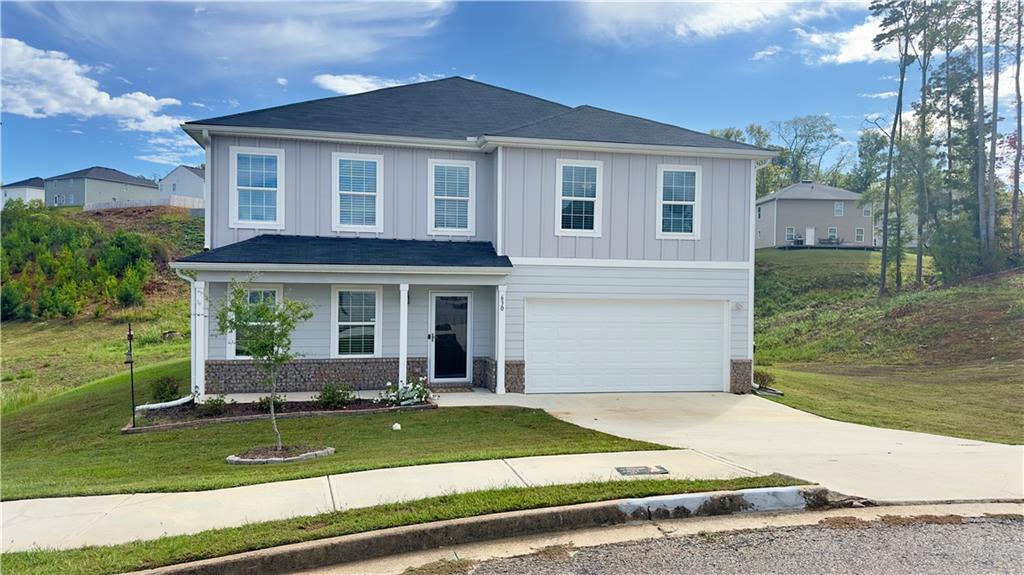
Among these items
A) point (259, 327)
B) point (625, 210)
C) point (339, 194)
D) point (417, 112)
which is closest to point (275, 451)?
point (259, 327)

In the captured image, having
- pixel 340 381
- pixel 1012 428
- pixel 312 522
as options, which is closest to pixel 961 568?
pixel 312 522

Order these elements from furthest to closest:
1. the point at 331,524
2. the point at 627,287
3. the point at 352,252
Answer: the point at 627,287 < the point at 352,252 < the point at 331,524

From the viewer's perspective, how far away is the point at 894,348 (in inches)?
858

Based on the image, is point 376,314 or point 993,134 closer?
point 376,314

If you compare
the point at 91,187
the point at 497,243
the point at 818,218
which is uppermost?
the point at 91,187

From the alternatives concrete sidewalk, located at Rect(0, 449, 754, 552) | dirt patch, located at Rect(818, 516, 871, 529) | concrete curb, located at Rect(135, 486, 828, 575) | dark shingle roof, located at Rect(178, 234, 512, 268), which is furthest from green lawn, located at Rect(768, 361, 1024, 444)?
dark shingle roof, located at Rect(178, 234, 512, 268)

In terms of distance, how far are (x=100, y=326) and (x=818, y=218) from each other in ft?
145

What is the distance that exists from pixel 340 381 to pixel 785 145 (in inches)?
2367

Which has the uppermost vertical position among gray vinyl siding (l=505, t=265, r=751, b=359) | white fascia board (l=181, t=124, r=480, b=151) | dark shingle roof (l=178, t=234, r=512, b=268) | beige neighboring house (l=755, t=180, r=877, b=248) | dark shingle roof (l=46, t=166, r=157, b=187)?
dark shingle roof (l=46, t=166, r=157, b=187)

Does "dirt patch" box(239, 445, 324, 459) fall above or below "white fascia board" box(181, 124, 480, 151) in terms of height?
below

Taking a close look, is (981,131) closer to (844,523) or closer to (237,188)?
(844,523)

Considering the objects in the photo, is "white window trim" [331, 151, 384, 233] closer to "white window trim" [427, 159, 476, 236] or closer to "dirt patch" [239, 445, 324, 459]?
"white window trim" [427, 159, 476, 236]

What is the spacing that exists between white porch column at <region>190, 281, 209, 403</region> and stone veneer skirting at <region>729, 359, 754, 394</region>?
10.9 m

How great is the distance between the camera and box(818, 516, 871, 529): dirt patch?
5297 mm
